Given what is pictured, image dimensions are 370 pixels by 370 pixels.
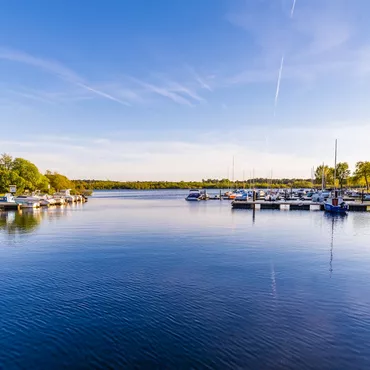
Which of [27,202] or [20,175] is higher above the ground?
[20,175]

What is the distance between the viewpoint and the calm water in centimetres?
1152

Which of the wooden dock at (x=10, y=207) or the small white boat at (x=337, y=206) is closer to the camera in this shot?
the small white boat at (x=337, y=206)

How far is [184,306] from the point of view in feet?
51.6

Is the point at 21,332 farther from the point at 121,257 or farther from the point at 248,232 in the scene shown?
the point at 248,232

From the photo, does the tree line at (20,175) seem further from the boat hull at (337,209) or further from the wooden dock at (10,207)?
the boat hull at (337,209)

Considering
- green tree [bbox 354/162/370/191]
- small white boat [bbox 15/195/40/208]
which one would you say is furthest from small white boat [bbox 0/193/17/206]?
green tree [bbox 354/162/370/191]

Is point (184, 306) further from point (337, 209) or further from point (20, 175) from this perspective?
point (20, 175)

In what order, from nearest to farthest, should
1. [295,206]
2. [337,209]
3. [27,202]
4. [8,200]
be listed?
[337,209] < [295,206] < [8,200] < [27,202]

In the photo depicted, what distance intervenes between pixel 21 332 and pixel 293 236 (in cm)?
3091

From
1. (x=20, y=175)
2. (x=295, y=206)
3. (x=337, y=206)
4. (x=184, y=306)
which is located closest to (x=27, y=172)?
(x=20, y=175)

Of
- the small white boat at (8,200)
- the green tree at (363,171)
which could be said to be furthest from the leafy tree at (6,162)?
the green tree at (363,171)

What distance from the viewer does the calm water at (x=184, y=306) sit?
11523 millimetres

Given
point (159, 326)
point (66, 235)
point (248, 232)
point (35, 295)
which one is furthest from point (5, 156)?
point (159, 326)

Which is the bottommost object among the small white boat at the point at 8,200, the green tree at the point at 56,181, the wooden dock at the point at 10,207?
the wooden dock at the point at 10,207
